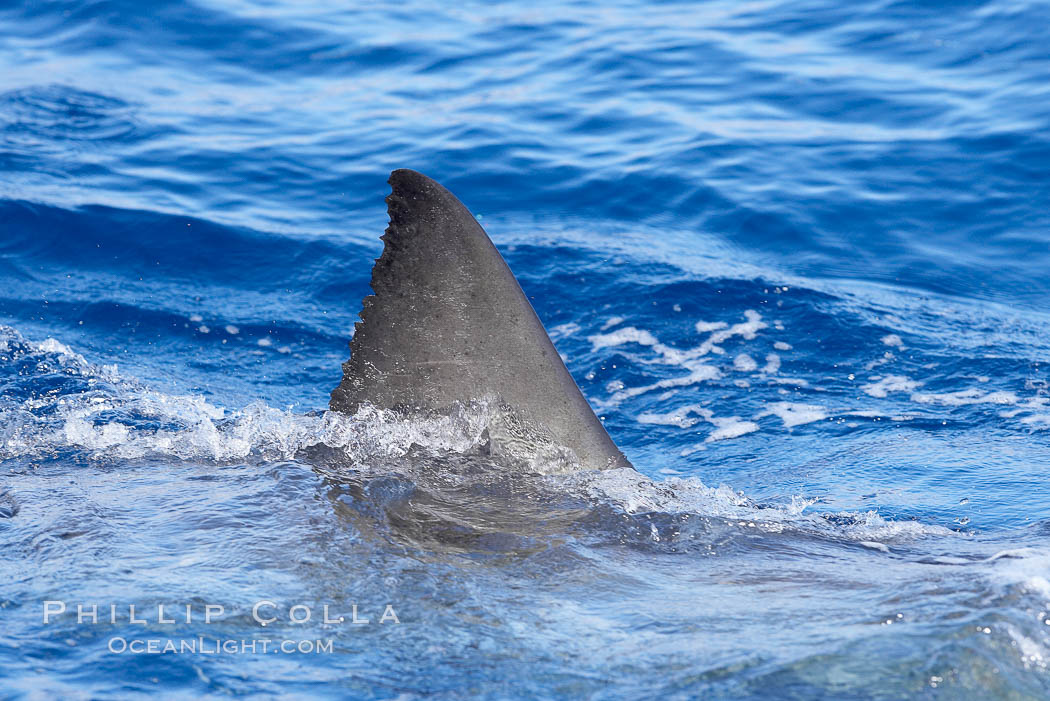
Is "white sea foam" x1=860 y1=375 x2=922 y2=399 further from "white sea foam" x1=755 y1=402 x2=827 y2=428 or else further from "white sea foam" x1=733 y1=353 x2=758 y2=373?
"white sea foam" x1=733 y1=353 x2=758 y2=373

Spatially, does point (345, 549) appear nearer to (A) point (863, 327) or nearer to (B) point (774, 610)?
(B) point (774, 610)

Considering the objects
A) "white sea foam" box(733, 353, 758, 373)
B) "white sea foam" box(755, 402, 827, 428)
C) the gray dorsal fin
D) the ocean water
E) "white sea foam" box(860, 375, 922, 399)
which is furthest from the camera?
"white sea foam" box(733, 353, 758, 373)

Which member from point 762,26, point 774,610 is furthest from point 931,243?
point 774,610

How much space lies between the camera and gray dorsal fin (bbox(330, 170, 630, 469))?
4883mm

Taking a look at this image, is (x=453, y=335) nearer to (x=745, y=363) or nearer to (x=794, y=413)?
(x=794, y=413)

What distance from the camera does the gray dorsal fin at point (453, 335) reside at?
4.88m

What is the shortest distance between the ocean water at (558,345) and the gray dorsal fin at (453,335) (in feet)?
0.50

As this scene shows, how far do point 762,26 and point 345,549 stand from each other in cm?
1227

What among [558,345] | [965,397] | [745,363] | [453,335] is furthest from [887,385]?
[453,335]

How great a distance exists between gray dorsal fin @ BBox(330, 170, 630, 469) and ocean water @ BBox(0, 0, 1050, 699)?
15 cm

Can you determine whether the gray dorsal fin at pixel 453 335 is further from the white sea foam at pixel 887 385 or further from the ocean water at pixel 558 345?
the white sea foam at pixel 887 385

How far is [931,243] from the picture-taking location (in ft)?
32.5

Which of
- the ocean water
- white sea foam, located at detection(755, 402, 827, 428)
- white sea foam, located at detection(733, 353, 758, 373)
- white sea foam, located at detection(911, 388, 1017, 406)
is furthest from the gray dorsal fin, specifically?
white sea foam, located at detection(911, 388, 1017, 406)

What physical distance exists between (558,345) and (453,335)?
3.42 metres
